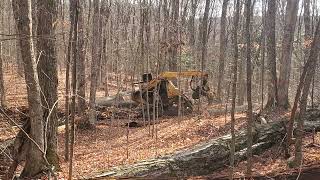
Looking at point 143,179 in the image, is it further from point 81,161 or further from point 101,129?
point 101,129

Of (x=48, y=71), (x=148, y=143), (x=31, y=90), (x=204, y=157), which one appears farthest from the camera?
(x=148, y=143)

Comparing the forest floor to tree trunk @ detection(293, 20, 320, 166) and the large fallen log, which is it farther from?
tree trunk @ detection(293, 20, 320, 166)

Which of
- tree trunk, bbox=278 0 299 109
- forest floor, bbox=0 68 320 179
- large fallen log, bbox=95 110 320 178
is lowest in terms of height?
forest floor, bbox=0 68 320 179

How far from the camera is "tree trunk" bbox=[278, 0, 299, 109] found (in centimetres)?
1499

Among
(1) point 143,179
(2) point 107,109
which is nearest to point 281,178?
(1) point 143,179

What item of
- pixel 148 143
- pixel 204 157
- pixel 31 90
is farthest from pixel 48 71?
pixel 148 143

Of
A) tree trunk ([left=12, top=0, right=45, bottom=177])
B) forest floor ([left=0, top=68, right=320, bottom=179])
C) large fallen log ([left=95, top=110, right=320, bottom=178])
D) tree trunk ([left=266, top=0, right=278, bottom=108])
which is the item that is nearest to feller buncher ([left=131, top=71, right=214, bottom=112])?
forest floor ([left=0, top=68, right=320, bottom=179])

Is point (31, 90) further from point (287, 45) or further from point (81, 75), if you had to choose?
point (287, 45)

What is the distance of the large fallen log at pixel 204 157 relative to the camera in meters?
8.91

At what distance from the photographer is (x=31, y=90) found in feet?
26.6

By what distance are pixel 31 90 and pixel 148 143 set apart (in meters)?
6.65

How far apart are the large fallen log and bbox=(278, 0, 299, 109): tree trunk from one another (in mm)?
2989

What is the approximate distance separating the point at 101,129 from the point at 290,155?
930 cm

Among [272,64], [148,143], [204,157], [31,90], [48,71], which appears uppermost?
[48,71]
